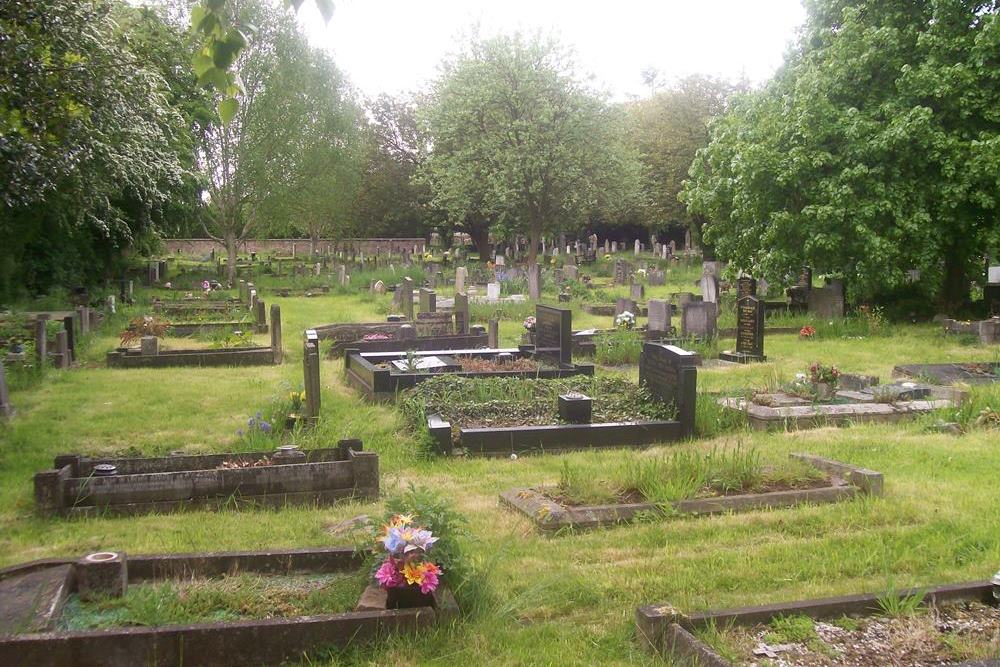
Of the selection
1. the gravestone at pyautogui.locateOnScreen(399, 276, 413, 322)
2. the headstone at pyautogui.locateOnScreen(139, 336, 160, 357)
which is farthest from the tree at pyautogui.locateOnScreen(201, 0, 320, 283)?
the headstone at pyautogui.locateOnScreen(139, 336, 160, 357)

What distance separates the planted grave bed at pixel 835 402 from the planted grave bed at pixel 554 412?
951 mm

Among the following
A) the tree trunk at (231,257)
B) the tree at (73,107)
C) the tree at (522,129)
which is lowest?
the tree trunk at (231,257)

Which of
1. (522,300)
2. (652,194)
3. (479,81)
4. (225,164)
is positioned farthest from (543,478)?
(652,194)

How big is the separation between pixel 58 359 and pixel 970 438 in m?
→ 12.7

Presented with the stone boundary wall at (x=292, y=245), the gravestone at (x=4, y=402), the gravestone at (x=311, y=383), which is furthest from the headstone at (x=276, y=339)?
the stone boundary wall at (x=292, y=245)

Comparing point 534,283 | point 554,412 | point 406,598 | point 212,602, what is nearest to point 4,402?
point 554,412

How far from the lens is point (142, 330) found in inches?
686

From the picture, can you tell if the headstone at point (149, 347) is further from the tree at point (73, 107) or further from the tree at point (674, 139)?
the tree at point (674, 139)

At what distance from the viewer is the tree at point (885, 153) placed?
1812 cm

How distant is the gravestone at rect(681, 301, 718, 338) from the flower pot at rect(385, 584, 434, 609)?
508 inches

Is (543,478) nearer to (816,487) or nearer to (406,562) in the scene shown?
(816,487)

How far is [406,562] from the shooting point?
174 inches

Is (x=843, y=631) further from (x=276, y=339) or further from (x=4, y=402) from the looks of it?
(x=276, y=339)

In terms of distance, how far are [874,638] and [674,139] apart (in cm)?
4458
